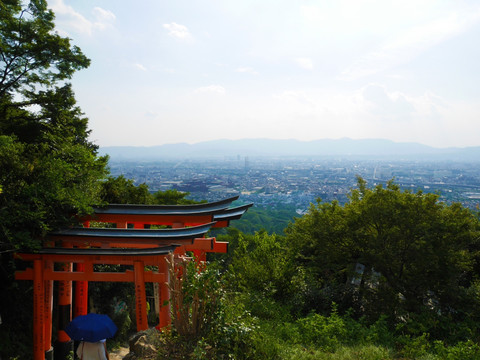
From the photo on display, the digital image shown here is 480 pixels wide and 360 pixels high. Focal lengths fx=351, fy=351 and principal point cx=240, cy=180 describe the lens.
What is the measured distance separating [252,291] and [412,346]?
10.1ft

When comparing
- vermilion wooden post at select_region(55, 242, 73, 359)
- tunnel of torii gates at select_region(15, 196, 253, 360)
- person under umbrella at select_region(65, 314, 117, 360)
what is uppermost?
tunnel of torii gates at select_region(15, 196, 253, 360)

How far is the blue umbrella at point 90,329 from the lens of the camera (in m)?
4.76

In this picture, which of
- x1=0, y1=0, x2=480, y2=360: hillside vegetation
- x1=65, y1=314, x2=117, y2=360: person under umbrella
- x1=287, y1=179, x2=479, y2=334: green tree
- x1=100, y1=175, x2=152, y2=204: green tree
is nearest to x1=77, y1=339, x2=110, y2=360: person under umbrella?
x1=65, y1=314, x2=117, y2=360: person under umbrella

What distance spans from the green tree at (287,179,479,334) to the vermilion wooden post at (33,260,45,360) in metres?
5.00

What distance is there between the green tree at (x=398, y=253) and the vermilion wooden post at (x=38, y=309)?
4997 millimetres

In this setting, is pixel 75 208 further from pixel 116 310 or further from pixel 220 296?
pixel 116 310

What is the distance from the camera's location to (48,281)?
5.82 m

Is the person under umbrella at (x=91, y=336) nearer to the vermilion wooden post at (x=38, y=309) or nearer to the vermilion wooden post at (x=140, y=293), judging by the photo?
the vermilion wooden post at (x=140, y=293)

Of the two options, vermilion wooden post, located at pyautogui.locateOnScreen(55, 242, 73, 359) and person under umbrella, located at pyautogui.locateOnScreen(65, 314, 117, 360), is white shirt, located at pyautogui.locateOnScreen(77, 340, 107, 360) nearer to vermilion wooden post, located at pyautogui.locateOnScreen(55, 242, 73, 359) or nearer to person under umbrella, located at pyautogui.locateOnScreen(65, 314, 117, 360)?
person under umbrella, located at pyautogui.locateOnScreen(65, 314, 117, 360)

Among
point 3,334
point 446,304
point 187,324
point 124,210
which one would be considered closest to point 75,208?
point 124,210

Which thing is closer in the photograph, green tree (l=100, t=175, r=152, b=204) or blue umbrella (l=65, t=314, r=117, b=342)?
blue umbrella (l=65, t=314, r=117, b=342)

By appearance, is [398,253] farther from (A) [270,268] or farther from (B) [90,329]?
(B) [90,329]

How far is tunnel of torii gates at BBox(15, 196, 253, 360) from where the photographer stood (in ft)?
17.6

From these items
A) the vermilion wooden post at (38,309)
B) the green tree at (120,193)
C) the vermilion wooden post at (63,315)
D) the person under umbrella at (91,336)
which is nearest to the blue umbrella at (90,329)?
the person under umbrella at (91,336)
